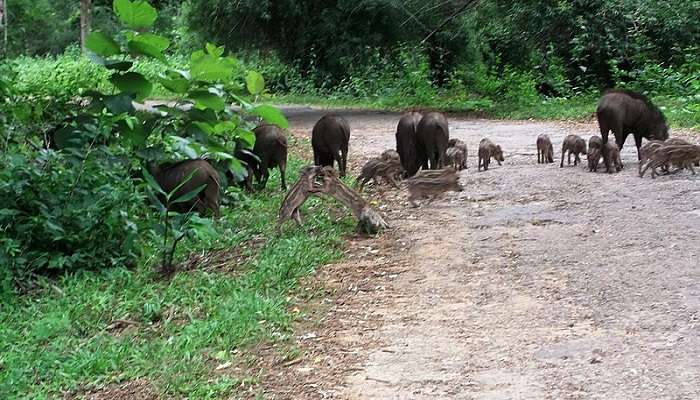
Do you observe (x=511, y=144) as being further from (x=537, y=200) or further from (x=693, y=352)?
(x=693, y=352)

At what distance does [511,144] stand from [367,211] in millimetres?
7680

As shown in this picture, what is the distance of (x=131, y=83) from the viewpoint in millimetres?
8141

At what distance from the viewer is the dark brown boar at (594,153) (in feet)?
36.7

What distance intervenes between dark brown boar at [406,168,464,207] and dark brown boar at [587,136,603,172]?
224cm

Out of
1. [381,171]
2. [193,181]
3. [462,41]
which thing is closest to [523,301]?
[193,181]

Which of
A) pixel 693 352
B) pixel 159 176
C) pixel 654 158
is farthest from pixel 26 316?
pixel 654 158

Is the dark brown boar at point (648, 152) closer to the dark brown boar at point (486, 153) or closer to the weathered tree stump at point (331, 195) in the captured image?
the dark brown boar at point (486, 153)

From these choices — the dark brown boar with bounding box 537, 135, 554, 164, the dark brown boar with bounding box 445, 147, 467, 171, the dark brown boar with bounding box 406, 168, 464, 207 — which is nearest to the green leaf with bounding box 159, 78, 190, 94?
the dark brown boar with bounding box 406, 168, 464, 207

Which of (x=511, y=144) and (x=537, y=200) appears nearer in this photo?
(x=537, y=200)

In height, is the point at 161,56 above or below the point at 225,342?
above

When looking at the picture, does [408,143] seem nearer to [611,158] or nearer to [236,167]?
[611,158]

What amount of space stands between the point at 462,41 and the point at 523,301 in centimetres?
2200

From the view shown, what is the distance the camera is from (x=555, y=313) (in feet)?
18.8

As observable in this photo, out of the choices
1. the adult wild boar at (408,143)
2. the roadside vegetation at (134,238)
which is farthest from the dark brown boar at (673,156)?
the roadside vegetation at (134,238)
